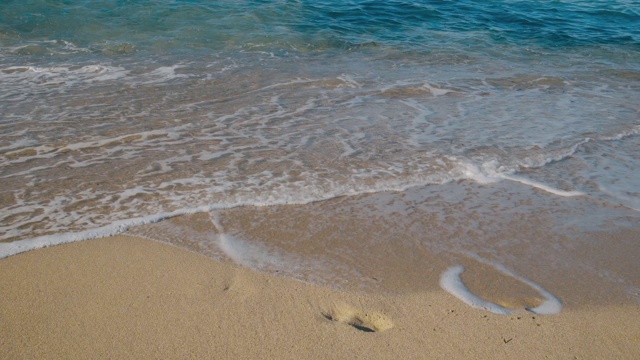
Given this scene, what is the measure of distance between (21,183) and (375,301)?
9.61ft

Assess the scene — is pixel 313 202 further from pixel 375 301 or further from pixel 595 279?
pixel 595 279

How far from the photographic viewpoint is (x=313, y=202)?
14.2ft

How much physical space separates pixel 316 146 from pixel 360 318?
257cm

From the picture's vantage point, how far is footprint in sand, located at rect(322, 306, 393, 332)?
3016 millimetres

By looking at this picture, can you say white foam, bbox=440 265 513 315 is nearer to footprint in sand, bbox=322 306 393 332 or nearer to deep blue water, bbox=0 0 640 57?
footprint in sand, bbox=322 306 393 332

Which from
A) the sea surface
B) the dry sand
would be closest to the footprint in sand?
the dry sand

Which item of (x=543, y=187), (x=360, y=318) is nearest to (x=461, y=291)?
(x=360, y=318)

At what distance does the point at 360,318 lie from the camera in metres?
3.09

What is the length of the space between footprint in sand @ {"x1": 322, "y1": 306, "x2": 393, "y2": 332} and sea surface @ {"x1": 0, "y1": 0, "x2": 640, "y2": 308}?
0.34 m

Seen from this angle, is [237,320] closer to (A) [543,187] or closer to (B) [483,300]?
(B) [483,300]

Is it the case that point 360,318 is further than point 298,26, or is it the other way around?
point 298,26

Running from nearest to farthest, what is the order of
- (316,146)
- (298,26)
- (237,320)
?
(237,320) < (316,146) < (298,26)

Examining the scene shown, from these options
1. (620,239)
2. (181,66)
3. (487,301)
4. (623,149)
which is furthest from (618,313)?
(181,66)

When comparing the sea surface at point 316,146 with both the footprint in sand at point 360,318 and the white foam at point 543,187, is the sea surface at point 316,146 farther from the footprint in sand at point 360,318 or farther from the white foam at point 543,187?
the footprint in sand at point 360,318
